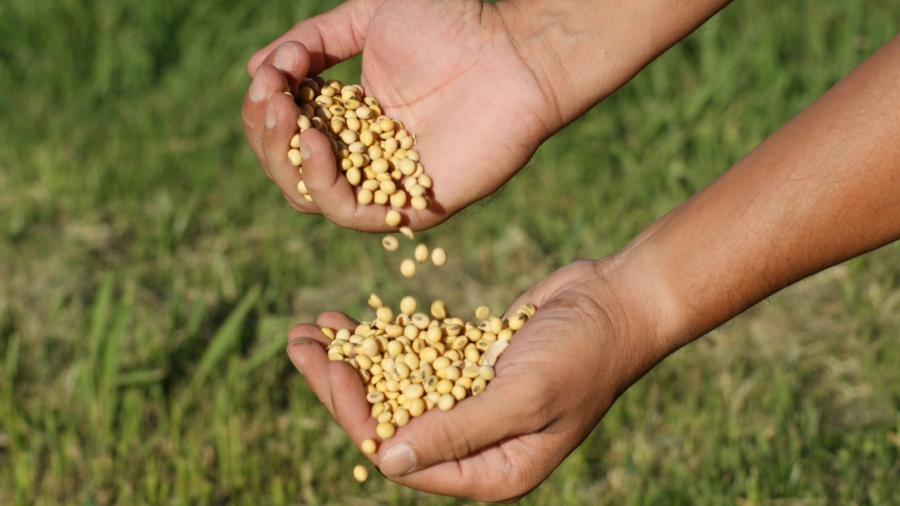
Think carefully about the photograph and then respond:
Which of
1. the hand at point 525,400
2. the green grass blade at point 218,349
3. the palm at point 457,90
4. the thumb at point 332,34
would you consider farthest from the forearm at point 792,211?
the green grass blade at point 218,349

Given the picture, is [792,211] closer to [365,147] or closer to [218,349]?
[365,147]

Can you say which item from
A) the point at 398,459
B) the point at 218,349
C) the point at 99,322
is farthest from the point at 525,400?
the point at 99,322

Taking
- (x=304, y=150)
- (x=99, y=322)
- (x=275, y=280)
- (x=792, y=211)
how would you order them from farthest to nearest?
1. (x=275, y=280)
2. (x=99, y=322)
3. (x=304, y=150)
4. (x=792, y=211)

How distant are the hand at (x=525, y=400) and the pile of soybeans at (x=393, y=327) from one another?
0.07 meters

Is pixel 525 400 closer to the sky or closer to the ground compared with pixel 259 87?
closer to the ground

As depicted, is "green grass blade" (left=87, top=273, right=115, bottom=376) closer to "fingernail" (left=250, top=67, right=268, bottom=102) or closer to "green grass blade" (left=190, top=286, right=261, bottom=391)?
"green grass blade" (left=190, top=286, right=261, bottom=391)

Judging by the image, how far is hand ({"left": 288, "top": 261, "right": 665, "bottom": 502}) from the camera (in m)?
1.84

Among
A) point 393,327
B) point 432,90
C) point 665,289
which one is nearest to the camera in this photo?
point 665,289

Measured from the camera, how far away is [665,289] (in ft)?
6.37

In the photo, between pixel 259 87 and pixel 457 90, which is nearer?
pixel 259 87

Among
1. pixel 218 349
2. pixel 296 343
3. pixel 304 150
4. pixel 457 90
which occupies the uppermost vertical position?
pixel 304 150

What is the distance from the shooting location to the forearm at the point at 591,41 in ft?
7.59

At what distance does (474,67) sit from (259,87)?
21.6 inches

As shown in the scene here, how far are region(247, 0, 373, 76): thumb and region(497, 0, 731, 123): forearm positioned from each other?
1.25 ft
